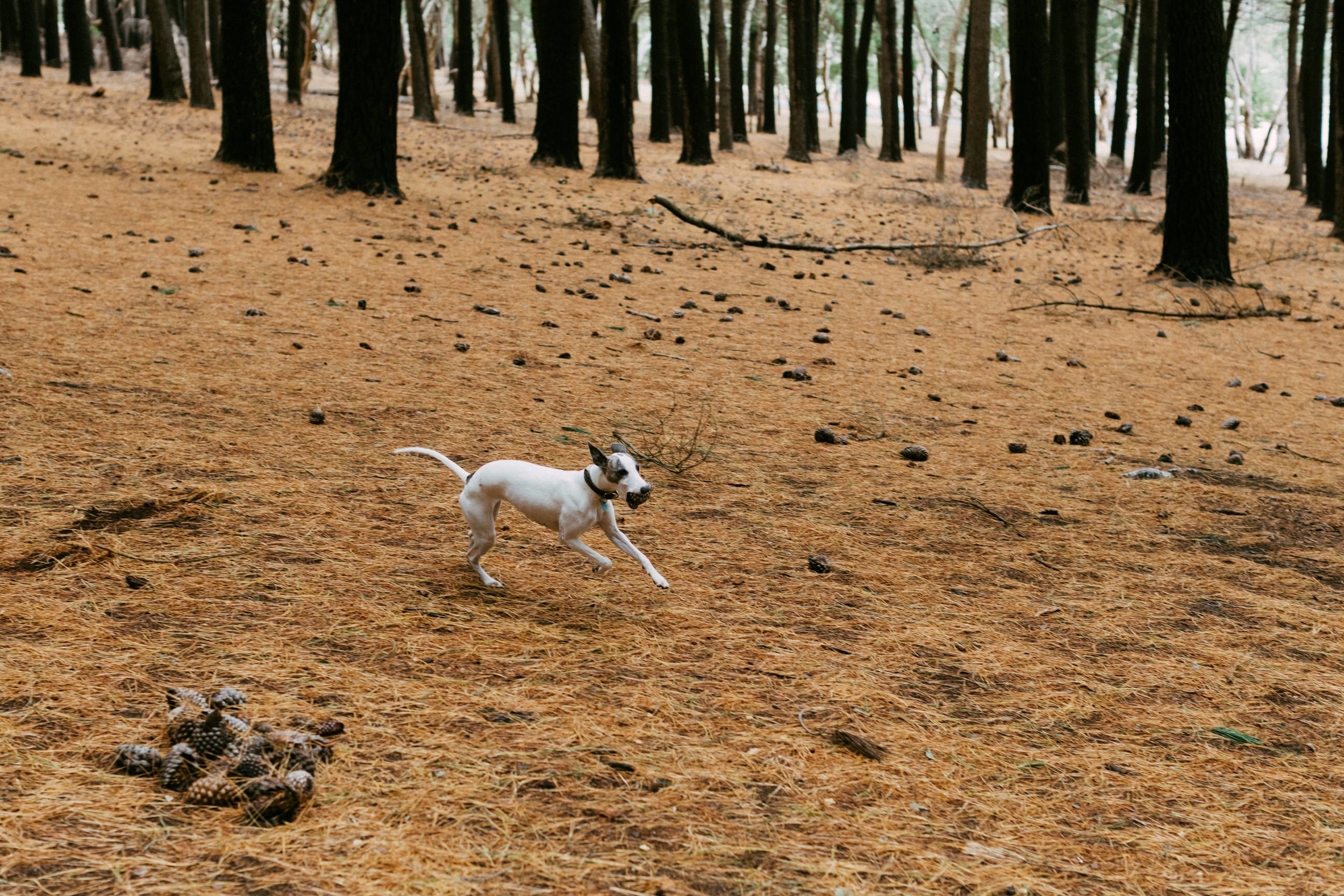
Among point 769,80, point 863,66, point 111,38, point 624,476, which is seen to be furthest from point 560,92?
point 111,38

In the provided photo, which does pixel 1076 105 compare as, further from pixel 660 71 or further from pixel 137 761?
pixel 137 761

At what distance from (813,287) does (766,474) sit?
5.87 metres

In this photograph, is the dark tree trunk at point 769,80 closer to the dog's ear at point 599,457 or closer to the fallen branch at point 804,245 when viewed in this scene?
the fallen branch at point 804,245

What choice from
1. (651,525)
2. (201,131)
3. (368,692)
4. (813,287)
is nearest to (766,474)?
(651,525)

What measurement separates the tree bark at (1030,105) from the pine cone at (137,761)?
1678 cm

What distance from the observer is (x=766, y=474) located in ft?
16.8

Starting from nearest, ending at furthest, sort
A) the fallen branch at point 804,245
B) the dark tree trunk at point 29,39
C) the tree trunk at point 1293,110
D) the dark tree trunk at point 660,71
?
the fallen branch at point 804,245, the dark tree trunk at point 660,71, the dark tree trunk at point 29,39, the tree trunk at point 1293,110

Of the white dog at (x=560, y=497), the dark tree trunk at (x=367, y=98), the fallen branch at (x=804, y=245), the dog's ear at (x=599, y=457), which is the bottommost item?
the white dog at (x=560, y=497)

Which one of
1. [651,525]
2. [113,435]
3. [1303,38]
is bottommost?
[651,525]

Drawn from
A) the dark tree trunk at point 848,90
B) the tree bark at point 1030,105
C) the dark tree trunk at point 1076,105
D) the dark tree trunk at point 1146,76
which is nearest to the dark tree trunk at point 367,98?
the tree bark at point 1030,105

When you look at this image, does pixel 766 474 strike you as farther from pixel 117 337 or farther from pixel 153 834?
pixel 117 337

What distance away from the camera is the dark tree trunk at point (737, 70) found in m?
30.0

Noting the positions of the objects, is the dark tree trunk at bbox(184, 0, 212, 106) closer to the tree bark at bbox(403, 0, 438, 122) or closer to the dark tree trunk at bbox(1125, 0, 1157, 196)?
the tree bark at bbox(403, 0, 438, 122)

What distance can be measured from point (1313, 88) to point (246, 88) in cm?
2145
